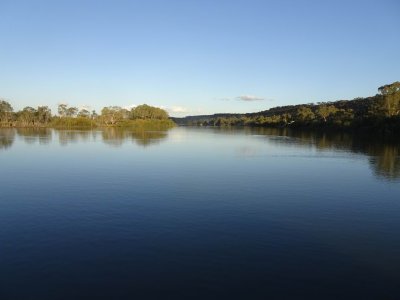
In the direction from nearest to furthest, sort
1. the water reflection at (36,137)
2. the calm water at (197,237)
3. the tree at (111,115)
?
the calm water at (197,237) → the water reflection at (36,137) → the tree at (111,115)

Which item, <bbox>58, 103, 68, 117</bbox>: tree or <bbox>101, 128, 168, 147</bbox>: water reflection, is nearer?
<bbox>101, 128, 168, 147</bbox>: water reflection

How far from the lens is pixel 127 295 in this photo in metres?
10.3

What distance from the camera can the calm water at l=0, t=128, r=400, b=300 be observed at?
11.0m

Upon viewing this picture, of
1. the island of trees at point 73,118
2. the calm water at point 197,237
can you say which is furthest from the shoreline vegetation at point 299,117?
the calm water at point 197,237

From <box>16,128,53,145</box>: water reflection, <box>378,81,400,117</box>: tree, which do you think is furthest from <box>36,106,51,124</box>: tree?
<box>378,81,400,117</box>: tree

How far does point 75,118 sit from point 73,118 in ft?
2.88

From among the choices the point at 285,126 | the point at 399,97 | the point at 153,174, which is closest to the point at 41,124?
the point at 285,126

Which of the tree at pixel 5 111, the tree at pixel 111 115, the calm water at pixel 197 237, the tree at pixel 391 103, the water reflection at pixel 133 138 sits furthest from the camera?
the tree at pixel 111 115

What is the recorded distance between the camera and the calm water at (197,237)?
35.9 feet

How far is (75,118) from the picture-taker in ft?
548

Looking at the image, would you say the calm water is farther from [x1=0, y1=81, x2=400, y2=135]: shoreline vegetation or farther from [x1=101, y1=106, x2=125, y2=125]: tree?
[x1=101, y1=106, x2=125, y2=125]: tree

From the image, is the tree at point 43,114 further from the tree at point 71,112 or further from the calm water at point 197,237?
the calm water at point 197,237

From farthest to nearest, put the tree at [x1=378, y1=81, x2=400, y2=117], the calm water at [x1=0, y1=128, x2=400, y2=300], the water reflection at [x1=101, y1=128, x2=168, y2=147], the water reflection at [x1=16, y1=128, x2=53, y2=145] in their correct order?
the tree at [x1=378, y1=81, x2=400, y2=117] < the water reflection at [x1=16, y1=128, x2=53, y2=145] < the water reflection at [x1=101, y1=128, x2=168, y2=147] < the calm water at [x1=0, y1=128, x2=400, y2=300]

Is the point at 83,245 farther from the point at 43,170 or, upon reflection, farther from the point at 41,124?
the point at 41,124
